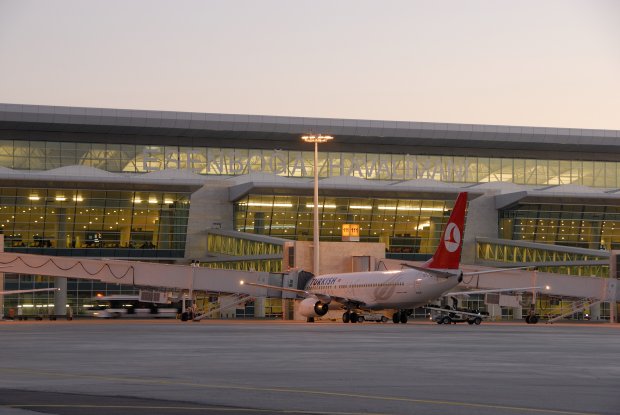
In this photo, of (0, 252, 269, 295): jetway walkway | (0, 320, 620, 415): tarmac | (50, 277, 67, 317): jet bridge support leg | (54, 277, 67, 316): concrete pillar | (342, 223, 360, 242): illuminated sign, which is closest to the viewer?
(0, 320, 620, 415): tarmac

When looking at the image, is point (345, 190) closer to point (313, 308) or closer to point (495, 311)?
point (495, 311)

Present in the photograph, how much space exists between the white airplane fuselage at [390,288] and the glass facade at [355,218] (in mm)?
44185

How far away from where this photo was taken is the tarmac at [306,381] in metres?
18.0

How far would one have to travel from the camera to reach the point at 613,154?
150750 mm

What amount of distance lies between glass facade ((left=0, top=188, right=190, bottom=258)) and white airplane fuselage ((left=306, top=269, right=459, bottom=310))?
47.1 m

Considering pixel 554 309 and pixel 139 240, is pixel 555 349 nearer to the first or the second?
pixel 554 309

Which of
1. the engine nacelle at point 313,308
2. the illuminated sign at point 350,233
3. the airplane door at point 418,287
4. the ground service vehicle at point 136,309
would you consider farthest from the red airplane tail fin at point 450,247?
the ground service vehicle at point 136,309

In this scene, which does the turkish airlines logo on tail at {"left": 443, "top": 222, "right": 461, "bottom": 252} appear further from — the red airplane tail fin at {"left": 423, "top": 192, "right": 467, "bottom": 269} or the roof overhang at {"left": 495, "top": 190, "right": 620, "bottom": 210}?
the roof overhang at {"left": 495, "top": 190, "right": 620, "bottom": 210}

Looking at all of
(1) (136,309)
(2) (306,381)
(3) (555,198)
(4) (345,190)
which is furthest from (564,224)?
(2) (306,381)

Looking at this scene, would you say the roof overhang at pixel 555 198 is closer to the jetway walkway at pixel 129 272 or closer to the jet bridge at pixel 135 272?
the jet bridge at pixel 135 272

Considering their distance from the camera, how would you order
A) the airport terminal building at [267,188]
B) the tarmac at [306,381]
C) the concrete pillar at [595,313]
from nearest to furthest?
the tarmac at [306,381] → the concrete pillar at [595,313] → the airport terminal building at [267,188]

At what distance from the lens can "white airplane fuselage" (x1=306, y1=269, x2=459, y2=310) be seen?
8181cm

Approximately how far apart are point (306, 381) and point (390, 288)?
62.1 meters

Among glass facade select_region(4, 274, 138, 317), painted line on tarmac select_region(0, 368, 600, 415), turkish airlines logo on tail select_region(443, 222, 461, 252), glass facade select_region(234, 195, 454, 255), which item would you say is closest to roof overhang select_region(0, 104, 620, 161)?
glass facade select_region(234, 195, 454, 255)
